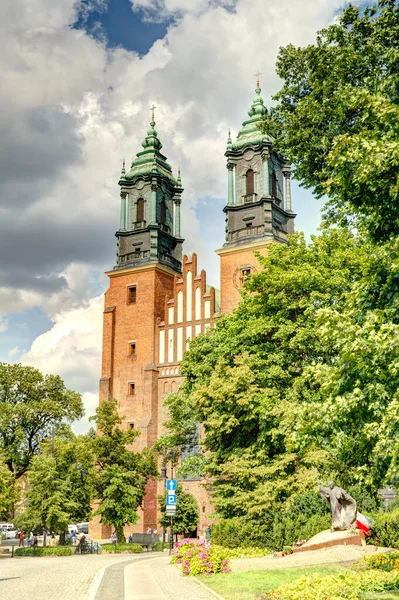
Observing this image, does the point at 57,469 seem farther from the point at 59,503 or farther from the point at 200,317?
the point at 200,317

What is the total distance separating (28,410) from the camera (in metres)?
50.0

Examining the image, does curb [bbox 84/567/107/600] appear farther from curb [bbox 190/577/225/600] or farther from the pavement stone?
curb [bbox 190/577/225/600]

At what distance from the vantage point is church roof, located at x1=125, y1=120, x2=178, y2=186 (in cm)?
Answer: 5328

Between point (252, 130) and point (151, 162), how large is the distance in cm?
955

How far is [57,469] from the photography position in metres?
35.1

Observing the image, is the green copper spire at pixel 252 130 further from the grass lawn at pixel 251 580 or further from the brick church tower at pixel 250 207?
the grass lawn at pixel 251 580

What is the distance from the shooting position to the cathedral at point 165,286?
44.2 m

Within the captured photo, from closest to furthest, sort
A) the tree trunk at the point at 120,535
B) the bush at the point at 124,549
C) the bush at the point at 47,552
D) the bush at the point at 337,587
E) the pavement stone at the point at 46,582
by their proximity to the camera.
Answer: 1. the bush at the point at 337,587
2. the pavement stone at the point at 46,582
3. the bush at the point at 47,552
4. the bush at the point at 124,549
5. the tree trunk at the point at 120,535

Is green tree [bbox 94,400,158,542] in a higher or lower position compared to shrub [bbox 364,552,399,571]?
higher

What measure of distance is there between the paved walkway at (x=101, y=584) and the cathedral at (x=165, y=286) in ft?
71.5

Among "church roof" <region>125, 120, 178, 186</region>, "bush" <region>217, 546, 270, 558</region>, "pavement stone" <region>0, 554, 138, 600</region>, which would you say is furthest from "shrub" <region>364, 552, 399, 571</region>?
"church roof" <region>125, 120, 178, 186</region>

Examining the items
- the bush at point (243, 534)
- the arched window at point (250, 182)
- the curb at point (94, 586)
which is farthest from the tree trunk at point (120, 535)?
the arched window at point (250, 182)

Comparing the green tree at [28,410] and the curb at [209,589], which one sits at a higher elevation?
the green tree at [28,410]

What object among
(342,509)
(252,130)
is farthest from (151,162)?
(342,509)
